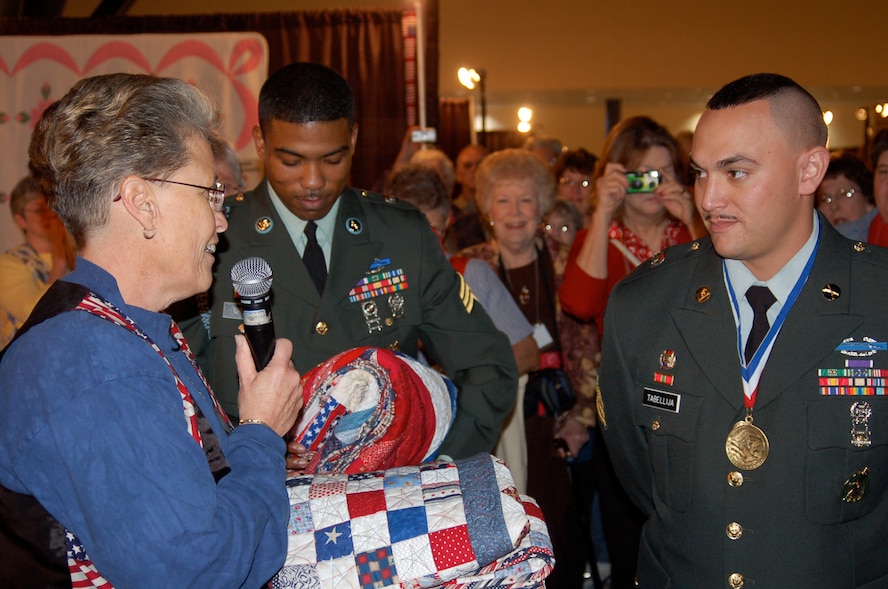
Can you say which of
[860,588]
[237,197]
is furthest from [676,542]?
[237,197]

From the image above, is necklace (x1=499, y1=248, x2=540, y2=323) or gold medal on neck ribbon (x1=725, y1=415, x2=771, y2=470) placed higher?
necklace (x1=499, y1=248, x2=540, y2=323)

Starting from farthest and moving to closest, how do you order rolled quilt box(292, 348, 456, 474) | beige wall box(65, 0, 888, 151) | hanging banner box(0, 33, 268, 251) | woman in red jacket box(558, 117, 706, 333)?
beige wall box(65, 0, 888, 151), hanging banner box(0, 33, 268, 251), woman in red jacket box(558, 117, 706, 333), rolled quilt box(292, 348, 456, 474)

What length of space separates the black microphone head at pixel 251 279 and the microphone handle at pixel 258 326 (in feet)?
0.04

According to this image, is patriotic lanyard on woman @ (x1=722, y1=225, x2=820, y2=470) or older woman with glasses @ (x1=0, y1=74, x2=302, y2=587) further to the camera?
patriotic lanyard on woman @ (x1=722, y1=225, x2=820, y2=470)

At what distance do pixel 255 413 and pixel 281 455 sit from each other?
0.09 metres

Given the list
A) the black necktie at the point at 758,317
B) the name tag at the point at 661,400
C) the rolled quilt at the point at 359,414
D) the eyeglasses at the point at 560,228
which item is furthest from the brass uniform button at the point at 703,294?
the eyeglasses at the point at 560,228

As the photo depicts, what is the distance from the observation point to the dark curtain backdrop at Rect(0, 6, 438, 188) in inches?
197

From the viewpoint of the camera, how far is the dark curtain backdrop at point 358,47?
16.4ft

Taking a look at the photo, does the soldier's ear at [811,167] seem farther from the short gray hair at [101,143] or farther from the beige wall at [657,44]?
the beige wall at [657,44]

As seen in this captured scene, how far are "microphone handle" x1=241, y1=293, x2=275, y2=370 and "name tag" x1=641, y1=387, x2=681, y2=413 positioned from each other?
1.01m

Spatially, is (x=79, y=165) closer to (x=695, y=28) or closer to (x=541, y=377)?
(x=541, y=377)

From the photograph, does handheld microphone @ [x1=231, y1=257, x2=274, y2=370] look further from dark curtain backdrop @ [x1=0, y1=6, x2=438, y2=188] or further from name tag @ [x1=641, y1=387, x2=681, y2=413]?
dark curtain backdrop @ [x1=0, y1=6, x2=438, y2=188]

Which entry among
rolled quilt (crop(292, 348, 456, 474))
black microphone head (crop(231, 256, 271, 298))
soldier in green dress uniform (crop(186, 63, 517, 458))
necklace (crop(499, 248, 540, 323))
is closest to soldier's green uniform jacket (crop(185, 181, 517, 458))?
soldier in green dress uniform (crop(186, 63, 517, 458))

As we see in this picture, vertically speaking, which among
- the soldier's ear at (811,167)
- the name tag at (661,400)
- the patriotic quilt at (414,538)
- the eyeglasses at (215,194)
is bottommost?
the patriotic quilt at (414,538)
